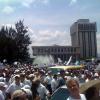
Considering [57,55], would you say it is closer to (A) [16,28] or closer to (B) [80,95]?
(A) [16,28]

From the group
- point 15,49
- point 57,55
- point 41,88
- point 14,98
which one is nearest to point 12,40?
point 15,49

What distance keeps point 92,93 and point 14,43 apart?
289ft

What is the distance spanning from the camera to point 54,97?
9.95m

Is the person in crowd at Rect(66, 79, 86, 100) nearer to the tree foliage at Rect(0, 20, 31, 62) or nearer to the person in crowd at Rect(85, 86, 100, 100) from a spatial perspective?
the person in crowd at Rect(85, 86, 100, 100)

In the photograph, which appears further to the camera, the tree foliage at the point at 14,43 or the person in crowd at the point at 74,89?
the tree foliage at the point at 14,43

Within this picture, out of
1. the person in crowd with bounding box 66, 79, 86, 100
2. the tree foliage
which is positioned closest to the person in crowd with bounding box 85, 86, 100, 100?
the person in crowd with bounding box 66, 79, 86, 100

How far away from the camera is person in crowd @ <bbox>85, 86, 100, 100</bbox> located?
644 centimetres

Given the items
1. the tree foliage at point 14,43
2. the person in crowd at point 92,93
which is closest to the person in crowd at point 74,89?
the person in crowd at point 92,93

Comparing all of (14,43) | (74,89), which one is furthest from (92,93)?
(14,43)

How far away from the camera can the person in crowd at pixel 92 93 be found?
21.1ft

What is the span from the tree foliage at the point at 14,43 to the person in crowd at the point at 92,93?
276 ft

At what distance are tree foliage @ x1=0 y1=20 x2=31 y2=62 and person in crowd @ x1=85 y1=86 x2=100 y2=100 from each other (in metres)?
84.0

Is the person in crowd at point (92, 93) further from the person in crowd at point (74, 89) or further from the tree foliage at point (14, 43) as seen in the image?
the tree foliage at point (14, 43)

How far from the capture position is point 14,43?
309ft
